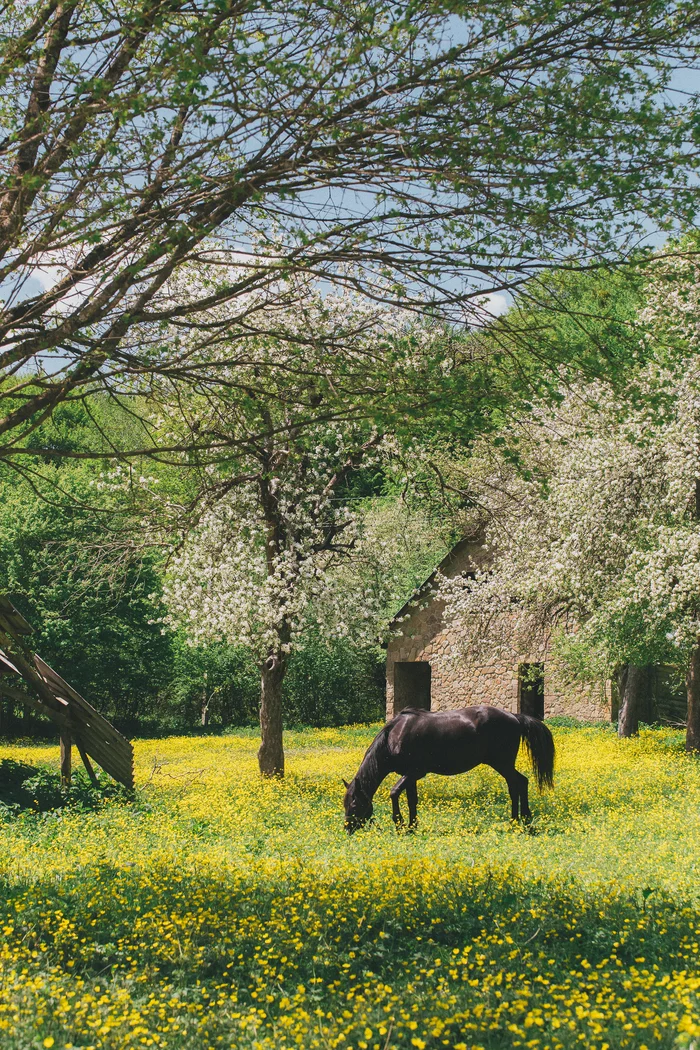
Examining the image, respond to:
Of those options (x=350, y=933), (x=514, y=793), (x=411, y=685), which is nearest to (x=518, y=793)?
(x=514, y=793)

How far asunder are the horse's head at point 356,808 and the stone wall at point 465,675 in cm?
1724

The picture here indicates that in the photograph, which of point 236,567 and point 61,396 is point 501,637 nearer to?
point 236,567

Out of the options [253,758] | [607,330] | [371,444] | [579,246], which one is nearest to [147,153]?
[579,246]

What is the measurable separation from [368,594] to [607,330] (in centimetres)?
1403

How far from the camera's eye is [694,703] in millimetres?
21797

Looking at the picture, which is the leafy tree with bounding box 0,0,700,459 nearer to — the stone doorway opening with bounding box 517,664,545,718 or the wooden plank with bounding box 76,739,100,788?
the wooden plank with bounding box 76,739,100,788

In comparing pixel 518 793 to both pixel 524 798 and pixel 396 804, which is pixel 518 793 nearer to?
pixel 524 798

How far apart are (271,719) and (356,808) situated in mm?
6287

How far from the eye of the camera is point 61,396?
24.2 ft

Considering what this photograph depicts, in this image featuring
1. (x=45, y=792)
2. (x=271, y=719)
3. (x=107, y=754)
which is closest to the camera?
(x=45, y=792)

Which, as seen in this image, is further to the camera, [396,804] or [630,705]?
[630,705]

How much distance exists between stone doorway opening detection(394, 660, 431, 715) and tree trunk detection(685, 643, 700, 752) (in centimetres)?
1279

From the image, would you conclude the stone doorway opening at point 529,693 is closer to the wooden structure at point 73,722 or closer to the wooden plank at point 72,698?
the wooden structure at point 73,722

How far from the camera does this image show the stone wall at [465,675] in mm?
30562
